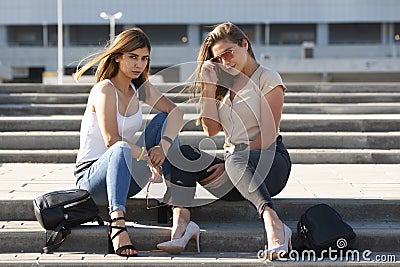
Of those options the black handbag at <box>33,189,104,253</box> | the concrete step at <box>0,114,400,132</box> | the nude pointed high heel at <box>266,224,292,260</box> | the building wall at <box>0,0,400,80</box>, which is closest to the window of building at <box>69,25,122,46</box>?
the building wall at <box>0,0,400,80</box>

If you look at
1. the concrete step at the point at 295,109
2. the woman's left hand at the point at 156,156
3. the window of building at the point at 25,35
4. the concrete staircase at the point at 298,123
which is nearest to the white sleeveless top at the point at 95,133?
the woman's left hand at the point at 156,156

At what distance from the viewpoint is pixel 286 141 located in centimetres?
753

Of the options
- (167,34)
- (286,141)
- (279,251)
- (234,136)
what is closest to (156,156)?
(234,136)

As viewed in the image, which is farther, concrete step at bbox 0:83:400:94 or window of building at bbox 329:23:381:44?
window of building at bbox 329:23:381:44

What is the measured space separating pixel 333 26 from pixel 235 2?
282 inches

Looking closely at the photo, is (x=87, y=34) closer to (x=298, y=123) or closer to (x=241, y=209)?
(x=298, y=123)

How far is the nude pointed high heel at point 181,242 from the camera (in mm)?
4070

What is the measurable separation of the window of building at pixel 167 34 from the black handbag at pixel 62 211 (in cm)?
4307

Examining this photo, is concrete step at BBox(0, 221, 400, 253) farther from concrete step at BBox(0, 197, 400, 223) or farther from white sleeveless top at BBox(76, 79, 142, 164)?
white sleeveless top at BBox(76, 79, 142, 164)

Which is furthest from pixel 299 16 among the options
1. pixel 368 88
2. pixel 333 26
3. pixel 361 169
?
pixel 361 169

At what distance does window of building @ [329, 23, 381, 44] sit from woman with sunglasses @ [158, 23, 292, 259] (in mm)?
43623

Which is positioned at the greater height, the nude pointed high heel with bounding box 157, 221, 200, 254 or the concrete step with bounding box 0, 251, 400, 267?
the nude pointed high heel with bounding box 157, 221, 200, 254

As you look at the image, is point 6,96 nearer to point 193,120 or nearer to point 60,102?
point 60,102

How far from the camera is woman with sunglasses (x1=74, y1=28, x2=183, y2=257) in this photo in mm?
4012
